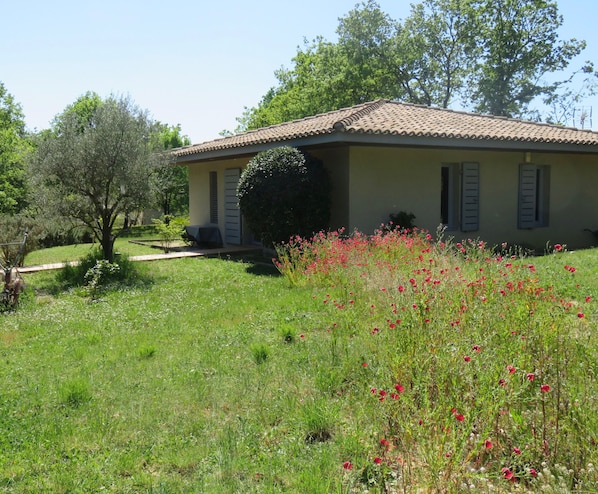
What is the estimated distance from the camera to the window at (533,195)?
15.5m

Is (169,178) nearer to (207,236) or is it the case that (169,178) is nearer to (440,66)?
(207,236)

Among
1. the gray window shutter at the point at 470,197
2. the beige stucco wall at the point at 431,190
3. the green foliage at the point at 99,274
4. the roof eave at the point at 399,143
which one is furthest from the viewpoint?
the gray window shutter at the point at 470,197

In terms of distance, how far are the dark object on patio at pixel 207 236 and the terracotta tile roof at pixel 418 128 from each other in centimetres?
232

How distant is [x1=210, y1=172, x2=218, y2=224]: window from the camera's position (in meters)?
17.9

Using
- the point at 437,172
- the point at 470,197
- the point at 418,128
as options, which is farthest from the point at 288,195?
the point at 470,197

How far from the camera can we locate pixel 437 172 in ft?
45.8

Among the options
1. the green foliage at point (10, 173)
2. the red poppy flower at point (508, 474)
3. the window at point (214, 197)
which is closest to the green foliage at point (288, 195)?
the window at point (214, 197)

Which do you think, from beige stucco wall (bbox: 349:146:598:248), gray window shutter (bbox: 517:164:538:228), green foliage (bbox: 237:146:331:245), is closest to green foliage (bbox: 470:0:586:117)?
beige stucco wall (bbox: 349:146:598:248)

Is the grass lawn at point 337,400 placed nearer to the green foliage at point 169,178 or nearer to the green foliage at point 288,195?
the green foliage at point 288,195

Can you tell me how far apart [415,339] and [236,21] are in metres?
12.9

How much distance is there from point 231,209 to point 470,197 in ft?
22.3

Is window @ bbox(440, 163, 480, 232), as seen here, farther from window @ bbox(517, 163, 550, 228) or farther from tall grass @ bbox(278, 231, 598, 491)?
tall grass @ bbox(278, 231, 598, 491)

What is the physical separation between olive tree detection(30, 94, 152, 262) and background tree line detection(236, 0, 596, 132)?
23400 mm

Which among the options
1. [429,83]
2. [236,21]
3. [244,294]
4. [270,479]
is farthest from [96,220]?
[429,83]
